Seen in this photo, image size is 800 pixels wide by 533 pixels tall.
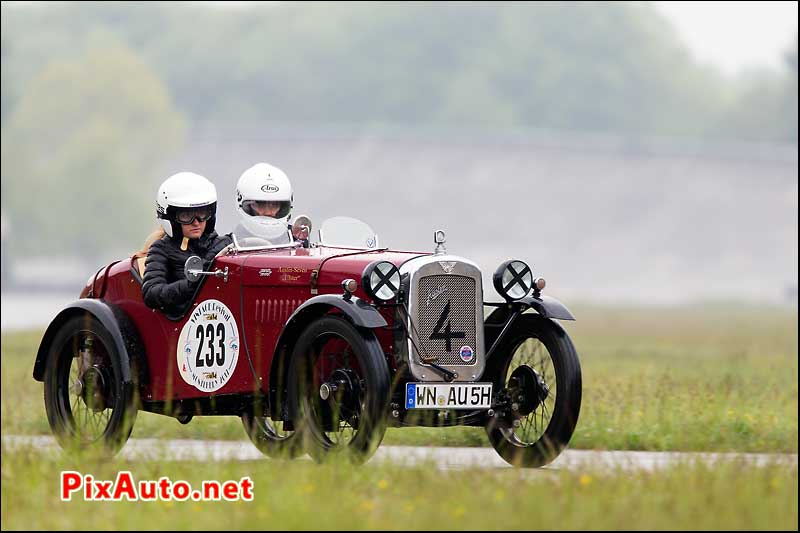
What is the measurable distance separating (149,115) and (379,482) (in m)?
46.2

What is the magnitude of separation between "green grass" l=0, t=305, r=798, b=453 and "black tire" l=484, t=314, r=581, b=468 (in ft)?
4.85

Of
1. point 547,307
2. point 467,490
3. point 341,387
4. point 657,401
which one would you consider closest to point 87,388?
point 341,387

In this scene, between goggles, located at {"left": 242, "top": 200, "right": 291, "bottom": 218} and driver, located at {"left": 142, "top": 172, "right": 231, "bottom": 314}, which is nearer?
driver, located at {"left": 142, "top": 172, "right": 231, "bottom": 314}

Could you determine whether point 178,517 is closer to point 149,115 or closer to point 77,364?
point 77,364

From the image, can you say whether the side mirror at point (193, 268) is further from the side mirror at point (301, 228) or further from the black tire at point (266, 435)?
the black tire at point (266, 435)

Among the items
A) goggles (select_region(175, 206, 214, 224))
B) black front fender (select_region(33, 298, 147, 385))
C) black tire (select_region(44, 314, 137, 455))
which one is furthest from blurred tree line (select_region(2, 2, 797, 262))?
goggles (select_region(175, 206, 214, 224))

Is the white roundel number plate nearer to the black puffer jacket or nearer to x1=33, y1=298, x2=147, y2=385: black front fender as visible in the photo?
the black puffer jacket

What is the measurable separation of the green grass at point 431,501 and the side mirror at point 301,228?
7.61 feet

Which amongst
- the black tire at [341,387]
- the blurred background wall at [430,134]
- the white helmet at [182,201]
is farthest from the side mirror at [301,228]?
the blurred background wall at [430,134]

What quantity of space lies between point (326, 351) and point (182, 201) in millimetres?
1862

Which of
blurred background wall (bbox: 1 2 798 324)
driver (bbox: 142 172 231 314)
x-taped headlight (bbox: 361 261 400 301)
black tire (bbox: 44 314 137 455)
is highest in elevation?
blurred background wall (bbox: 1 2 798 324)

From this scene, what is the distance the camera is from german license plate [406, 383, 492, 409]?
9430 mm

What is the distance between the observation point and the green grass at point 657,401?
39.6 feet

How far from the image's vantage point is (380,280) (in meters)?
9.46
